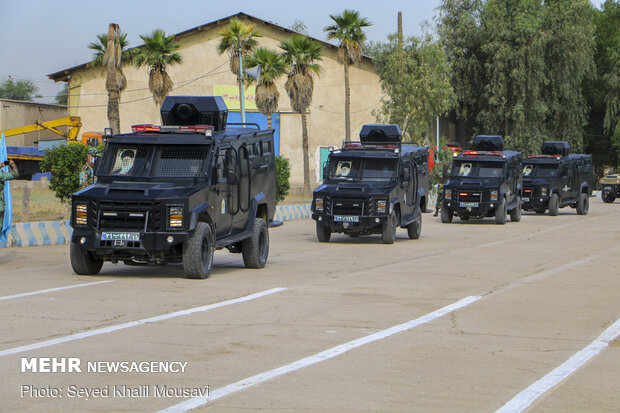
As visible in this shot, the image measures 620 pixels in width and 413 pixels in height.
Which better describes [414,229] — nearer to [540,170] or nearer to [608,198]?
[540,170]

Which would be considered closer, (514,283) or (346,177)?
(514,283)

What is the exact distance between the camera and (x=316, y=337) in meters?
9.66

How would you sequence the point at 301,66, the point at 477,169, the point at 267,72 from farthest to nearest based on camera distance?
the point at 301,66
the point at 267,72
the point at 477,169

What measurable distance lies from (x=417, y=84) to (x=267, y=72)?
872 cm

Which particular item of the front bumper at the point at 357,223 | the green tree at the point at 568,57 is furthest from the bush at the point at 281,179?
the green tree at the point at 568,57

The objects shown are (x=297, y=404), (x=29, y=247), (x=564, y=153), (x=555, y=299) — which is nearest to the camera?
(x=297, y=404)

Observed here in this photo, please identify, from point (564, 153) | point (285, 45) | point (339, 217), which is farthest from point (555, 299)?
point (285, 45)

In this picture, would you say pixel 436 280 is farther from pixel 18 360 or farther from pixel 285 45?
pixel 285 45

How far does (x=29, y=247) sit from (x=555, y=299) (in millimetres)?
13639

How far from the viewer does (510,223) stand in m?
36.1

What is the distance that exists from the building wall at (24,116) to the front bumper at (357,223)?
47.9 m

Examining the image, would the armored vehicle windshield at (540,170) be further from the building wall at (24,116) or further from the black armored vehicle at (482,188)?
the building wall at (24,116)

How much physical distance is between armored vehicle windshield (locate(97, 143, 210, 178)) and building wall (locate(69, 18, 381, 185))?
44.9 metres

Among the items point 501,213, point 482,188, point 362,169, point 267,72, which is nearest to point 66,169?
point 362,169
